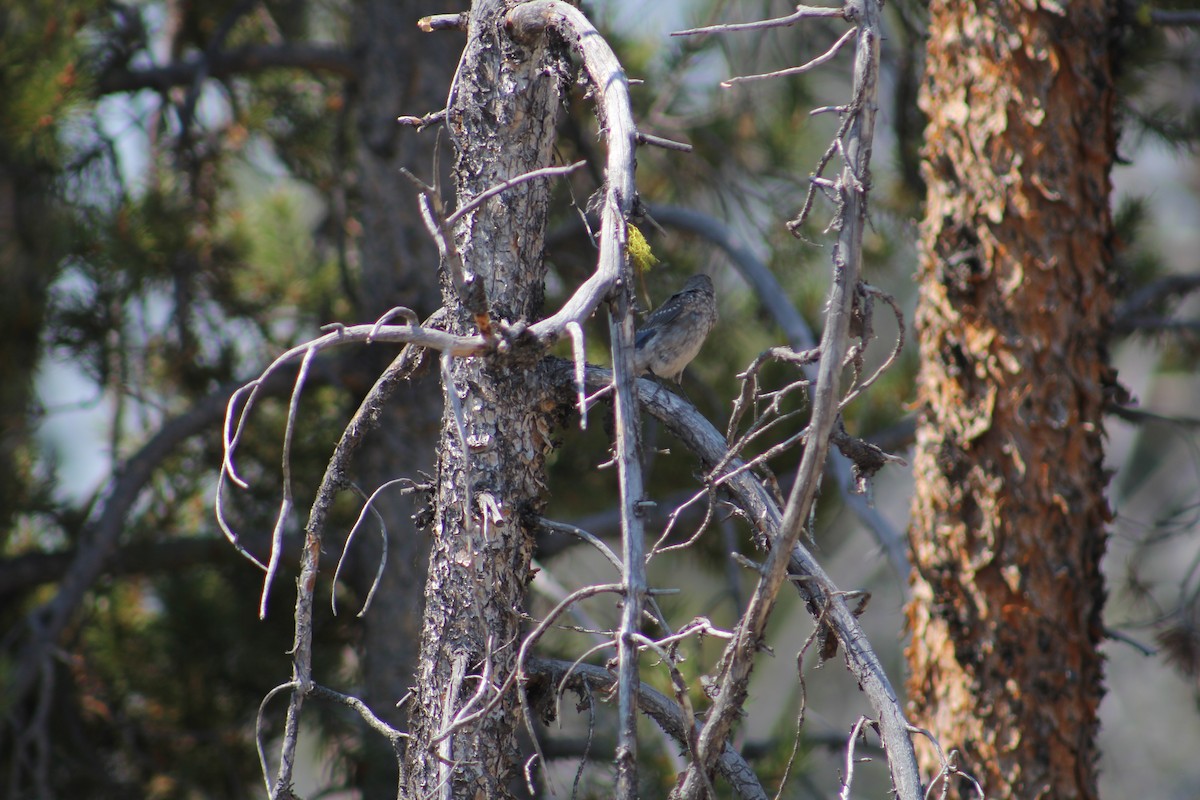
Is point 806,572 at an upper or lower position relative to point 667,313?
lower

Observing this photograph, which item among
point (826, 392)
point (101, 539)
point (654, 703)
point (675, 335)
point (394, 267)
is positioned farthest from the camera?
point (394, 267)

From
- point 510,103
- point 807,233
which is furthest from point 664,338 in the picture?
point 510,103

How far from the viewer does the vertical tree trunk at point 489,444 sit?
1.50m

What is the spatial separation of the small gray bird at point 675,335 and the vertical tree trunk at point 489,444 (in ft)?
5.09

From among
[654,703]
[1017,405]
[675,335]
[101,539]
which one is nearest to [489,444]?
[654,703]

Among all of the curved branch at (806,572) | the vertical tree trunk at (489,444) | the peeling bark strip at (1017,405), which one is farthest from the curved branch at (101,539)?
the peeling bark strip at (1017,405)

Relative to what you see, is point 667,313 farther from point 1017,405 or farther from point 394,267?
point 1017,405

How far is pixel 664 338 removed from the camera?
319 cm

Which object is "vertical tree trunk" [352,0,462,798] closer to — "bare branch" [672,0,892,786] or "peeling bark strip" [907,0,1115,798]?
"peeling bark strip" [907,0,1115,798]

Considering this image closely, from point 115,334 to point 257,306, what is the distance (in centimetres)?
52

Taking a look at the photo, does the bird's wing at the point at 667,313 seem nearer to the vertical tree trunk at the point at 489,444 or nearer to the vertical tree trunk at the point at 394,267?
the vertical tree trunk at the point at 394,267

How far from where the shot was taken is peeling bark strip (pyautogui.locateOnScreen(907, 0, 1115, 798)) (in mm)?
2445

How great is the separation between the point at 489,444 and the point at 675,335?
1.71 m

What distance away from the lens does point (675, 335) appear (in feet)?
10.4
